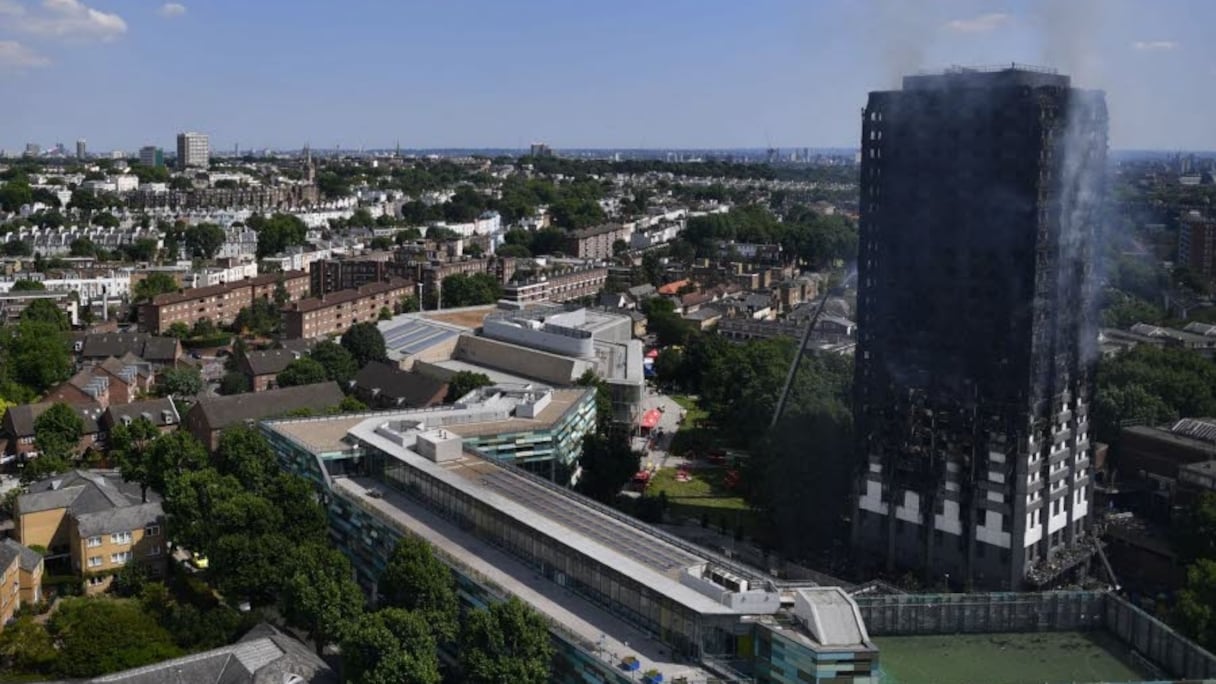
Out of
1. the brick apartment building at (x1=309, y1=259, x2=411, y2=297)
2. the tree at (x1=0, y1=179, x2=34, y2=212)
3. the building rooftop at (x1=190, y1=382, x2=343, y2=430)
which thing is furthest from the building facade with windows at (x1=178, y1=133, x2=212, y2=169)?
the building rooftop at (x1=190, y1=382, x2=343, y2=430)

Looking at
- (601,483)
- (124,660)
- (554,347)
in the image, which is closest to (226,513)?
(124,660)

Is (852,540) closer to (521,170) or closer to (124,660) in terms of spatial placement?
(124,660)

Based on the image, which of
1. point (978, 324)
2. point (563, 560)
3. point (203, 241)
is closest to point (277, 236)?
point (203, 241)

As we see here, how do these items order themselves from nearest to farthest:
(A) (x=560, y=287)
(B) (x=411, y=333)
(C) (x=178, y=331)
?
(B) (x=411, y=333)
(C) (x=178, y=331)
(A) (x=560, y=287)

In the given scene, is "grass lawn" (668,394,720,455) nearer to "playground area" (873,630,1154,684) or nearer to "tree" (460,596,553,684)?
"playground area" (873,630,1154,684)

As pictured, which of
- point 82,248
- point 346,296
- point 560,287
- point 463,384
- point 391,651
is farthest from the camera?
point 82,248

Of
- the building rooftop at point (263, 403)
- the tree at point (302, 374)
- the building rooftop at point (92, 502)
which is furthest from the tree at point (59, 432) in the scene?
the tree at point (302, 374)

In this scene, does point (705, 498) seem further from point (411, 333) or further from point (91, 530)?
point (411, 333)

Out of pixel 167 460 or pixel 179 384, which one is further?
pixel 179 384
